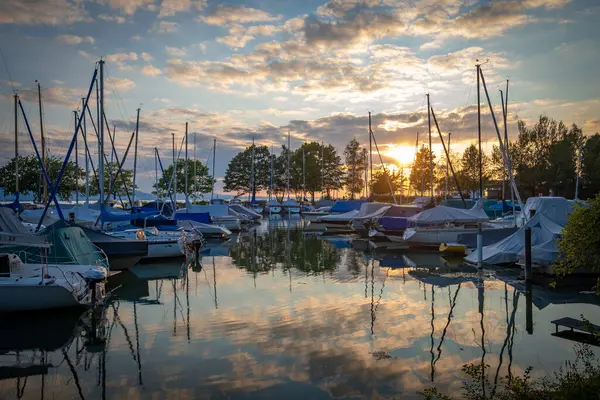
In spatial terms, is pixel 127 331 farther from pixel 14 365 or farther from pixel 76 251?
pixel 76 251

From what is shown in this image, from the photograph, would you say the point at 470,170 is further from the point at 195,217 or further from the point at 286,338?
the point at 286,338

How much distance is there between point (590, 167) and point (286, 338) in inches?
2463

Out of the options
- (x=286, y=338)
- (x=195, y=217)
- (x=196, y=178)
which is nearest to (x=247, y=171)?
(x=196, y=178)

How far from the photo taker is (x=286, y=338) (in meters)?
13.5

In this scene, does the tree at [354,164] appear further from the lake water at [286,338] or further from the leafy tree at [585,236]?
the leafy tree at [585,236]

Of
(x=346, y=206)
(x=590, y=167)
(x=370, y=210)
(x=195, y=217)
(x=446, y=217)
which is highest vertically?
(x=590, y=167)

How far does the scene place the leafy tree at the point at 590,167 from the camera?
197 feet

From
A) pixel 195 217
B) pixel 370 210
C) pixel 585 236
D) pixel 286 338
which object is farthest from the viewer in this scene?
pixel 370 210

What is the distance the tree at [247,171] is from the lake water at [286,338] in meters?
93.0

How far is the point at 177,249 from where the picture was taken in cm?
3098

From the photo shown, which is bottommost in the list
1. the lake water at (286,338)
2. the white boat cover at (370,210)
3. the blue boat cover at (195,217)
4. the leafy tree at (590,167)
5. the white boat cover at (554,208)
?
the lake water at (286,338)

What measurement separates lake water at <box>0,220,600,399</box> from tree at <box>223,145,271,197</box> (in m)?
93.0

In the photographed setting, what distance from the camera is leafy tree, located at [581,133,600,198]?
2370 inches

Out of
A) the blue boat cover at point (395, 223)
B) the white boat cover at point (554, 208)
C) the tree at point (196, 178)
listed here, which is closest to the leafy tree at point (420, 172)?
the tree at point (196, 178)
